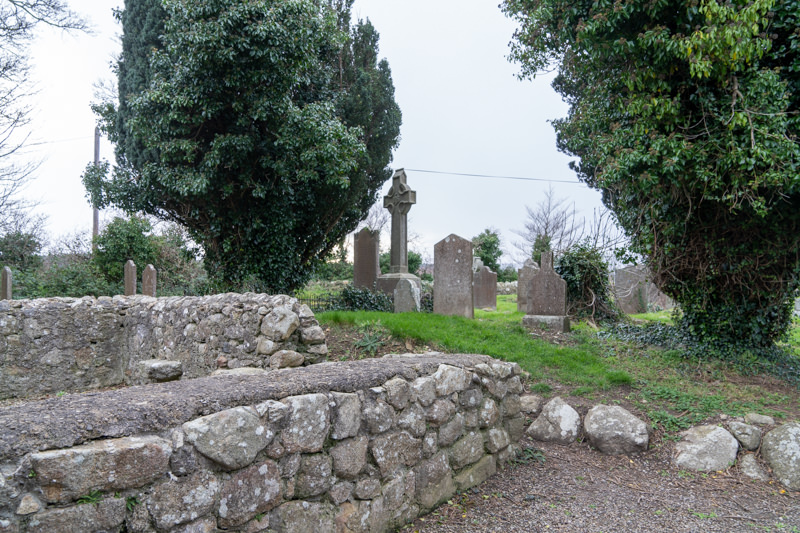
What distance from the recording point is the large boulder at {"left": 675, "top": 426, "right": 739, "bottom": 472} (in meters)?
4.63

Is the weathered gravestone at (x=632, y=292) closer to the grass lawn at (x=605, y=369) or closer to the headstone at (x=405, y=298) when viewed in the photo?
the grass lawn at (x=605, y=369)

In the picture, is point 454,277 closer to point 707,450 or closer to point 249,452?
point 707,450

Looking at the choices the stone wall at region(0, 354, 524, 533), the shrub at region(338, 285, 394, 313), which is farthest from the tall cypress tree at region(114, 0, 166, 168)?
the stone wall at region(0, 354, 524, 533)

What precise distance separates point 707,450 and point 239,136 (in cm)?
890

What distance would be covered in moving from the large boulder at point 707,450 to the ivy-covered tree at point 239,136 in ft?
25.2

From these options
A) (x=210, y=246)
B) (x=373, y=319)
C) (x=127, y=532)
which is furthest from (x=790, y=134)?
(x=210, y=246)

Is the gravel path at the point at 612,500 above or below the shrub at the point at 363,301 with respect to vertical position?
below

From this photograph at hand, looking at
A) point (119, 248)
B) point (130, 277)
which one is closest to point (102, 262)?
point (119, 248)

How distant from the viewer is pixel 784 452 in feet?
15.0

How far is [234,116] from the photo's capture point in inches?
410

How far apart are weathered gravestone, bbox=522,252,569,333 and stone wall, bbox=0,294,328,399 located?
5.48 meters

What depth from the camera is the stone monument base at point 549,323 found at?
30.9 feet

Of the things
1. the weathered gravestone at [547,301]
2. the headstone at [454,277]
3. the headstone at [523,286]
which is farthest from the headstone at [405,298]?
the headstone at [523,286]

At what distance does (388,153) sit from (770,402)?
35.4 feet
